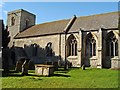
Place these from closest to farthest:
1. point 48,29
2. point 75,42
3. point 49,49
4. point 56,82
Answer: point 56,82 < point 75,42 < point 49,49 < point 48,29

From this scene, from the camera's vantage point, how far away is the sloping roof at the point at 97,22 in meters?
32.0

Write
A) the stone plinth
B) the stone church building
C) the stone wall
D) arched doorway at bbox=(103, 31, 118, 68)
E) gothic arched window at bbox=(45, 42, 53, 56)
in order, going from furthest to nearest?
gothic arched window at bbox=(45, 42, 53, 56), the stone wall, the stone church building, arched doorway at bbox=(103, 31, 118, 68), the stone plinth

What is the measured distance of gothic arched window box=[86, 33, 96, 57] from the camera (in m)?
32.5

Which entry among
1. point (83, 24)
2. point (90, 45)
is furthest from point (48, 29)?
point (90, 45)

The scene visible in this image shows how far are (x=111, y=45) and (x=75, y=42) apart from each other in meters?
5.91

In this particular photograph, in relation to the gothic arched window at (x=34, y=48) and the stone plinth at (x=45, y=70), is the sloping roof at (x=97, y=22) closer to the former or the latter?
the gothic arched window at (x=34, y=48)

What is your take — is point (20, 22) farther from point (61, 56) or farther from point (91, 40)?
point (91, 40)

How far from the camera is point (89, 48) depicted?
108ft

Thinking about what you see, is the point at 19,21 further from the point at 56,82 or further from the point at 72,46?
the point at 56,82

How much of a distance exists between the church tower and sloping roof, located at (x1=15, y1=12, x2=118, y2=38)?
4.08m

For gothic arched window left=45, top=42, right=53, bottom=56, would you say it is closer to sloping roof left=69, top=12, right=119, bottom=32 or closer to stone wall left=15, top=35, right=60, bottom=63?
stone wall left=15, top=35, right=60, bottom=63

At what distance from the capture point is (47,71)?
17.9 meters

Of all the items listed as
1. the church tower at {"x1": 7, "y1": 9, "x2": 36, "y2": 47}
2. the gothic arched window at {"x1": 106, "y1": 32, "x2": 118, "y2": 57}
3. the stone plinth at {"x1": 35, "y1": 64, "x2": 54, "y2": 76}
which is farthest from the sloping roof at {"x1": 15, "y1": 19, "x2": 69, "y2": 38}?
the stone plinth at {"x1": 35, "y1": 64, "x2": 54, "y2": 76}

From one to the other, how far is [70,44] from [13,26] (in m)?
17.1
